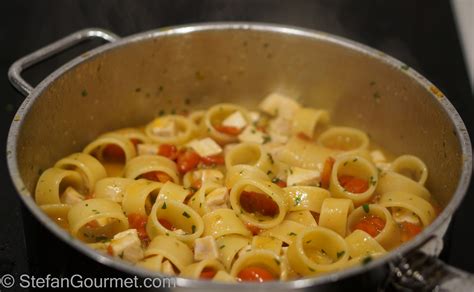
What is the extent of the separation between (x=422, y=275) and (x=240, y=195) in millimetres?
1151

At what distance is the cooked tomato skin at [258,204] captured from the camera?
129 inches

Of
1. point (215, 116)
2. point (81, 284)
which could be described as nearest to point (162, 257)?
point (81, 284)

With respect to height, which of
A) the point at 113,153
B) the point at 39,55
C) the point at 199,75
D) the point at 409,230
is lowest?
the point at 409,230

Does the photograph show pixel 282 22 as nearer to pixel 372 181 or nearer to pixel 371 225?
pixel 372 181

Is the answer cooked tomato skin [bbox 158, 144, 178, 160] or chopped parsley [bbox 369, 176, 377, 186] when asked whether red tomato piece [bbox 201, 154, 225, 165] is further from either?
chopped parsley [bbox 369, 176, 377, 186]

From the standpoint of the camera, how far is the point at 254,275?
2.73 metres

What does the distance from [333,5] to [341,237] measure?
7.69ft

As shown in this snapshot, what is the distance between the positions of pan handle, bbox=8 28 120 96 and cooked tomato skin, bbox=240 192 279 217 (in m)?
1.19

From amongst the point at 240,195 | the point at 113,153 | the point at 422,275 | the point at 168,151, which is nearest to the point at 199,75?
the point at 168,151

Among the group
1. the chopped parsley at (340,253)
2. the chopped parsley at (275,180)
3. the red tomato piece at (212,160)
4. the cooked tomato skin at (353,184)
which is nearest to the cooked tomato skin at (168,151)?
the red tomato piece at (212,160)

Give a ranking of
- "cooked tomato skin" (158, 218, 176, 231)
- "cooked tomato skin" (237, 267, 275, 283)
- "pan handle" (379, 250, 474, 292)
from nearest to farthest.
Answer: "pan handle" (379, 250, 474, 292) → "cooked tomato skin" (237, 267, 275, 283) → "cooked tomato skin" (158, 218, 176, 231)

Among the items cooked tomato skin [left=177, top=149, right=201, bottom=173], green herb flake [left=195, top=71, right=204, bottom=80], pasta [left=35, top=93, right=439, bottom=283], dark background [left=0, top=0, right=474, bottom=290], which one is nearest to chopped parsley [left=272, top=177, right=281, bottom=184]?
pasta [left=35, top=93, right=439, bottom=283]

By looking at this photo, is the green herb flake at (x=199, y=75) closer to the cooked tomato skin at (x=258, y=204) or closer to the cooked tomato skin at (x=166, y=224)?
the cooked tomato skin at (x=258, y=204)

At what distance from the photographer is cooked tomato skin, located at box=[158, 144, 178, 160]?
12.1 ft
